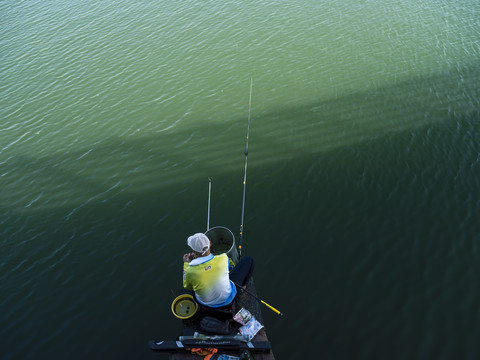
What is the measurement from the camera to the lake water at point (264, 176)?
7.05 metres

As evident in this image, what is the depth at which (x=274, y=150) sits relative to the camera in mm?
10859

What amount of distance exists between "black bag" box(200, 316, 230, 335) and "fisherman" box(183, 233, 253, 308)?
230 mm

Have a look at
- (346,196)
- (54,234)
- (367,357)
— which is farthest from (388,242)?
(54,234)

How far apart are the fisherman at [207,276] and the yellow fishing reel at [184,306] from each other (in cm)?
30

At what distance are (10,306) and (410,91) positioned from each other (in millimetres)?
12746

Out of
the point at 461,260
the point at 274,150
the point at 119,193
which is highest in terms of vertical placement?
the point at 119,193

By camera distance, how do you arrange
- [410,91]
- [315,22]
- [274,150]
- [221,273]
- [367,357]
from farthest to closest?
1. [315,22]
2. [410,91]
3. [274,150]
4. [367,357]
5. [221,273]

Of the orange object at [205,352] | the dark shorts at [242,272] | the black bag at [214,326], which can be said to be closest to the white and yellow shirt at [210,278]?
the black bag at [214,326]

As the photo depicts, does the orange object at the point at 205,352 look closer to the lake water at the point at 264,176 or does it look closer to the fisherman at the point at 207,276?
the fisherman at the point at 207,276

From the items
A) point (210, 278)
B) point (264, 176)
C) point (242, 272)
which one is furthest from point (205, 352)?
point (264, 176)

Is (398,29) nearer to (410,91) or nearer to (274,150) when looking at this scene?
(410,91)

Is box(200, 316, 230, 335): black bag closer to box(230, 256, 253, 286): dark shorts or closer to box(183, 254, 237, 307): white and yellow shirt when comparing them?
box(183, 254, 237, 307): white and yellow shirt

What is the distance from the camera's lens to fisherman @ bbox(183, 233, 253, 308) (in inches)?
233

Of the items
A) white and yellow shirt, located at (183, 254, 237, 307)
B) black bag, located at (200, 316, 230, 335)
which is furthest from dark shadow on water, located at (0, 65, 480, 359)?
→ white and yellow shirt, located at (183, 254, 237, 307)
